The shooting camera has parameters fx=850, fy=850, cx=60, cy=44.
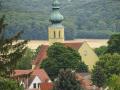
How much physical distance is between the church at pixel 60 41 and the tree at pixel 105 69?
Result: 21347 mm

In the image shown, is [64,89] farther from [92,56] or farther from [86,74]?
[92,56]

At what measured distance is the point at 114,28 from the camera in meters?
182

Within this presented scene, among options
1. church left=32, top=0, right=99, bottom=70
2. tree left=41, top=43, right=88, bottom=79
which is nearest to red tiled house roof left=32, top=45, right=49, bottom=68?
church left=32, top=0, right=99, bottom=70

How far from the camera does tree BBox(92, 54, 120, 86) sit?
57875 mm

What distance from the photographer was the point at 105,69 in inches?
2383

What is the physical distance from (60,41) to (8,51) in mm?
74372

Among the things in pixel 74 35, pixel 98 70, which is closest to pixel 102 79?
pixel 98 70

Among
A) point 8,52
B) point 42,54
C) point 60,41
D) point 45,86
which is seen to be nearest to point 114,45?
point 42,54

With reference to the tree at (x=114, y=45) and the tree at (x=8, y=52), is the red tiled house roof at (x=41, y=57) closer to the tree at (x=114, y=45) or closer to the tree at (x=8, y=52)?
the tree at (x=114, y=45)

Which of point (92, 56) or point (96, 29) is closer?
point (92, 56)

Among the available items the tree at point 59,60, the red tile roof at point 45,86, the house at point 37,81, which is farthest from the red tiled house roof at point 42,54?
the red tile roof at point 45,86

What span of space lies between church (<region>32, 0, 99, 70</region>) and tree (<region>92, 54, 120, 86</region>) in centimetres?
2135

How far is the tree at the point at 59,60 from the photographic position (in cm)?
6775

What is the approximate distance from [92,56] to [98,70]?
3189cm
